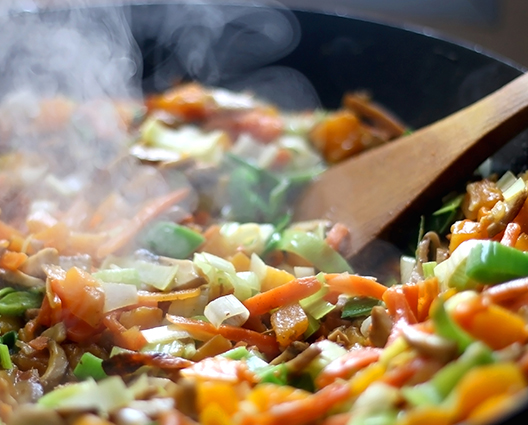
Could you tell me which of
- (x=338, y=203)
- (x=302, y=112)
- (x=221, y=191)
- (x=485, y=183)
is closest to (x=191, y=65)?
(x=302, y=112)

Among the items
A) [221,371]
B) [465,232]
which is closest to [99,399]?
[221,371]

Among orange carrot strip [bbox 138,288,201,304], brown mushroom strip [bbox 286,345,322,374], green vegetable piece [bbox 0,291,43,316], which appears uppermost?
brown mushroom strip [bbox 286,345,322,374]

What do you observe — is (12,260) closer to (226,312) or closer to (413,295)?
(226,312)

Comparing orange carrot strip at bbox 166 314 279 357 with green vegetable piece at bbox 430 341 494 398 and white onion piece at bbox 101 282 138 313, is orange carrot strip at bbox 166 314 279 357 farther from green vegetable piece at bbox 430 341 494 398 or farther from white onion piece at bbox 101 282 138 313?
green vegetable piece at bbox 430 341 494 398

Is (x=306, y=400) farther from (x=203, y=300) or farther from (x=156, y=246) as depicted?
(x=156, y=246)

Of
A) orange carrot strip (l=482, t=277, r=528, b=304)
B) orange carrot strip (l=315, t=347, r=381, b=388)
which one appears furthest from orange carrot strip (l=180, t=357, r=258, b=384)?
orange carrot strip (l=482, t=277, r=528, b=304)

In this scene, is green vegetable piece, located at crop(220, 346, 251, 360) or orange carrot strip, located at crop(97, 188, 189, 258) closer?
green vegetable piece, located at crop(220, 346, 251, 360)

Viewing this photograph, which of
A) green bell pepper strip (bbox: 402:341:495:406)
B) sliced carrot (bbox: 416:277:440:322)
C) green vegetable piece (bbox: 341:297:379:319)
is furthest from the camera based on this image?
green vegetable piece (bbox: 341:297:379:319)
